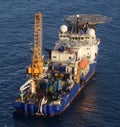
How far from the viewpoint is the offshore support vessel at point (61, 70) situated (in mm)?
114438

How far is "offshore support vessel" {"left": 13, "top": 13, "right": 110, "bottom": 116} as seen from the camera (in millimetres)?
114438

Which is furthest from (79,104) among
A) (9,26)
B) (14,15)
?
(14,15)

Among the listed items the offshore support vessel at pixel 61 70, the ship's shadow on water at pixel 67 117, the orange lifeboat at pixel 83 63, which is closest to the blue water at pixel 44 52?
the ship's shadow on water at pixel 67 117

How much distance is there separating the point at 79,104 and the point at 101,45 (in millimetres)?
45736

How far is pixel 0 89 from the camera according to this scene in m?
128

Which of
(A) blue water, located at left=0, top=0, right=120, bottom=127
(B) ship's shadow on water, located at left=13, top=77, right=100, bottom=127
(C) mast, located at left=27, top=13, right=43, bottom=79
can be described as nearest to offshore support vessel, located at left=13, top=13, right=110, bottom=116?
(C) mast, located at left=27, top=13, right=43, bottom=79

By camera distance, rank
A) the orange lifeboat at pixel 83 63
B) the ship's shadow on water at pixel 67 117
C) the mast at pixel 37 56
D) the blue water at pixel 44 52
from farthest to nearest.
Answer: the orange lifeboat at pixel 83 63, the mast at pixel 37 56, the blue water at pixel 44 52, the ship's shadow on water at pixel 67 117

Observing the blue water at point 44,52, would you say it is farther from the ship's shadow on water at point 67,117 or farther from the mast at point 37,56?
the mast at point 37,56

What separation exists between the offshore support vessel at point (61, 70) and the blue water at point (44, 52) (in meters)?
3.09

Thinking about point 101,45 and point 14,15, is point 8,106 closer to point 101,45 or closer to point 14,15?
point 101,45

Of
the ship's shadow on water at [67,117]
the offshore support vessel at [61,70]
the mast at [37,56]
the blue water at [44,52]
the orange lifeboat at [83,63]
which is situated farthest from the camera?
the orange lifeboat at [83,63]

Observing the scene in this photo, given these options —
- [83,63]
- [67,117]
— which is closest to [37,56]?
[83,63]

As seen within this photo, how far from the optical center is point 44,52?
15688cm

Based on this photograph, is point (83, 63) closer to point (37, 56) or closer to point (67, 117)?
point (37, 56)
